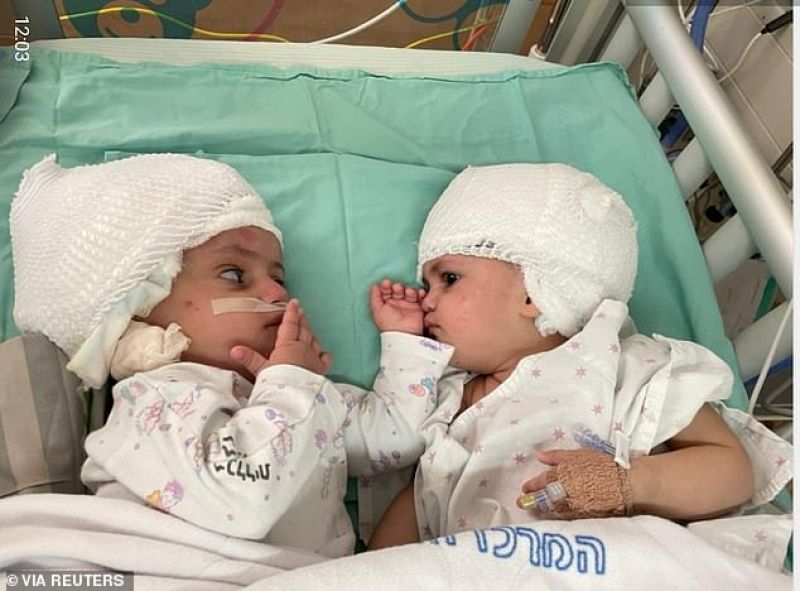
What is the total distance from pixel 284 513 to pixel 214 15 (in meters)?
1.41

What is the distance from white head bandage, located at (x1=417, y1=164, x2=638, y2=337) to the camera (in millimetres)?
1065

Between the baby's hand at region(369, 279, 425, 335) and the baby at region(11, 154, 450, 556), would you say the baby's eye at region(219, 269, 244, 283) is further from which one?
the baby's hand at region(369, 279, 425, 335)

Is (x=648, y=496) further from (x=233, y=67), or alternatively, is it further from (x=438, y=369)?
(x=233, y=67)

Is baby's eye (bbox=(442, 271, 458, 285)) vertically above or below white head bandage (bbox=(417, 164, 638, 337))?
below

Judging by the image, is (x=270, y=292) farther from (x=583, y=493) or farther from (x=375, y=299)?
(x=583, y=493)

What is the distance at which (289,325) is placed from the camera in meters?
1.00

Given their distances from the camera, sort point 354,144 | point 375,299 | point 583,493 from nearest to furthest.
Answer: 1. point 583,493
2. point 375,299
3. point 354,144

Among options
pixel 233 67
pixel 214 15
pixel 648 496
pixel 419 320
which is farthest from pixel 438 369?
pixel 214 15

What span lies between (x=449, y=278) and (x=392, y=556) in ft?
1.50

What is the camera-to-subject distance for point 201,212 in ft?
3.30

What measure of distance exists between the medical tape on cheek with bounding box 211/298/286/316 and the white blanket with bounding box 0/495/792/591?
0.25 meters

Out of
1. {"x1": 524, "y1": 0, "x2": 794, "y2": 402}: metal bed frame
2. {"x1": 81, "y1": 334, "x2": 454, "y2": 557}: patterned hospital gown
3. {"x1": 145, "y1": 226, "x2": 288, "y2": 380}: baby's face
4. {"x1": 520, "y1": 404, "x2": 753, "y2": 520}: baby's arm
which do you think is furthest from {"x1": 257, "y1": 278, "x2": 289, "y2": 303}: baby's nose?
{"x1": 524, "y1": 0, "x2": 794, "y2": 402}: metal bed frame
